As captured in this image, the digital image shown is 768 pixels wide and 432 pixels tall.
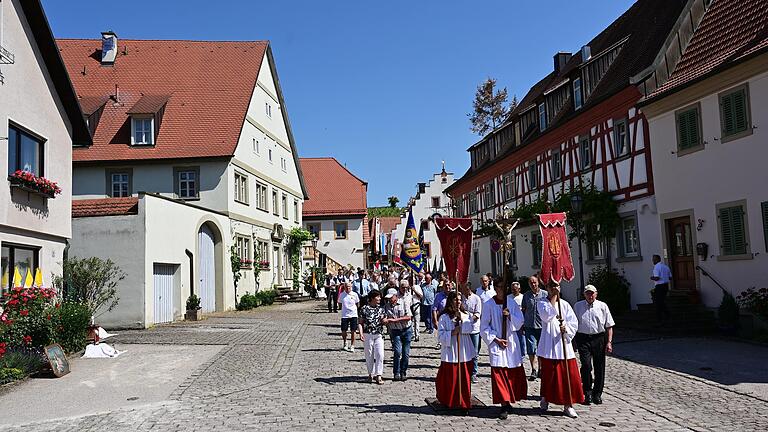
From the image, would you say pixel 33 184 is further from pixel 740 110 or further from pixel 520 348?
pixel 740 110

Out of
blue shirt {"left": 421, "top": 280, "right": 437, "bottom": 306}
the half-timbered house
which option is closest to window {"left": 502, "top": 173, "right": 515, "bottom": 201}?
the half-timbered house

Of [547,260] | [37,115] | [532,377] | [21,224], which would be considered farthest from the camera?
[37,115]

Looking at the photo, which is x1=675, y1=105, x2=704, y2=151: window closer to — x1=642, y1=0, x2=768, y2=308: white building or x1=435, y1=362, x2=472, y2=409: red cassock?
x1=642, y1=0, x2=768, y2=308: white building

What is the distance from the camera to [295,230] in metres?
41.2

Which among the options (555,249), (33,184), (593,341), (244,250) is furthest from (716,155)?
(244,250)

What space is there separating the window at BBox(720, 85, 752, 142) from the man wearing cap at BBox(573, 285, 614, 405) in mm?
9067

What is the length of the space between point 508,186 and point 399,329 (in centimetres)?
2326

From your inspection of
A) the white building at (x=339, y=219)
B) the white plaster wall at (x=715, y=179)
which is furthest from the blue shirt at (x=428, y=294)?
the white building at (x=339, y=219)

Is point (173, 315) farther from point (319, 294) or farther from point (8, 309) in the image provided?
point (319, 294)

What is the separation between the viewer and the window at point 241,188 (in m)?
31.3

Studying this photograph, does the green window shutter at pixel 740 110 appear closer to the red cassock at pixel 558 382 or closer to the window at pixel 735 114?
the window at pixel 735 114

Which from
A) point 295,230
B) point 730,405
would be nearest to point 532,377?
point 730,405

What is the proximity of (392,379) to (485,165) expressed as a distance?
87.0 feet

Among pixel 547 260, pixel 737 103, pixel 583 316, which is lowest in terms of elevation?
pixel 583 316
